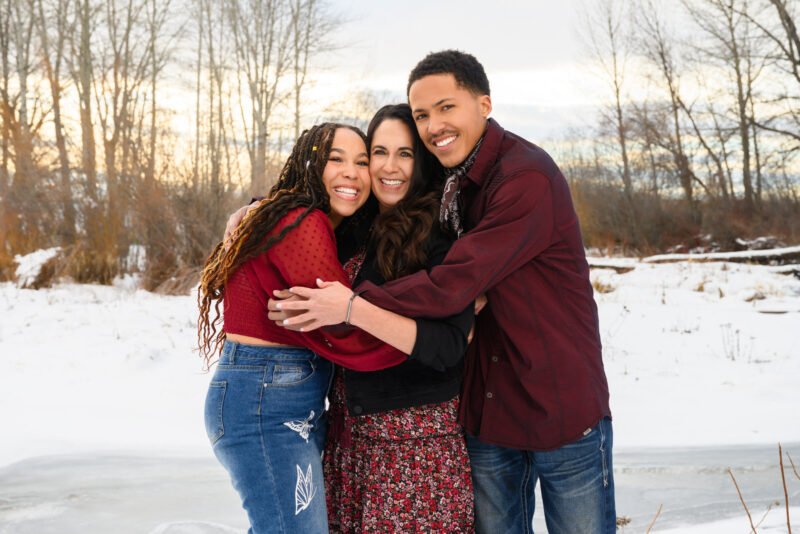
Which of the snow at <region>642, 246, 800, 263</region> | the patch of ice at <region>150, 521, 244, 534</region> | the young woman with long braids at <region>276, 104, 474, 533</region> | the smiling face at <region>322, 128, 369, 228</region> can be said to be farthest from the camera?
the snow at <region>642, 246, 800, 263</region>

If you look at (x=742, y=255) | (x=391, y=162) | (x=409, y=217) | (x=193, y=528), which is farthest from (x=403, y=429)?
(x=742, y=255)

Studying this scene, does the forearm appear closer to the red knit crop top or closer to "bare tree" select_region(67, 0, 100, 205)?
the red knit crop top

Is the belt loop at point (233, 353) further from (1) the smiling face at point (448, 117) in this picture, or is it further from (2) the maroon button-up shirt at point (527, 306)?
(1) the smiling face at point (448, 117)

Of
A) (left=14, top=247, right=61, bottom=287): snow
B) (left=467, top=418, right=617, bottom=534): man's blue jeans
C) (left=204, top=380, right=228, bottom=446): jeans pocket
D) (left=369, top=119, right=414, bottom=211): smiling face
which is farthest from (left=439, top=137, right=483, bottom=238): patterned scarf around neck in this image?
(left=14, top=247, right=61, bottom=287): snow

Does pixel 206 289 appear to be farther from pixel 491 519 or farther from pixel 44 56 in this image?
pixel 44 56

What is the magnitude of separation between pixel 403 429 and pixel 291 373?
1.49 ft

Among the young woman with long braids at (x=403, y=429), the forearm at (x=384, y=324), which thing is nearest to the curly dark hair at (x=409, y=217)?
the young woman with long braids at (x=403, y=429)

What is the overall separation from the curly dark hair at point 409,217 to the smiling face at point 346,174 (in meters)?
0.12

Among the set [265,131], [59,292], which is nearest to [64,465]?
[59,292]

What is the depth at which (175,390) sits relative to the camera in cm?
640

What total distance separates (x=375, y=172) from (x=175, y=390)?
14.8 ft

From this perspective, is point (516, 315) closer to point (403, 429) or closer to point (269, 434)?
point (403, 429)

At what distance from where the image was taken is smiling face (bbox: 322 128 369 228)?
103 inches

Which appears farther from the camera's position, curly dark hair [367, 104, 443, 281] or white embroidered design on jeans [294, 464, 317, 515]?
curly dark hair [367, 104, 443, 281]
